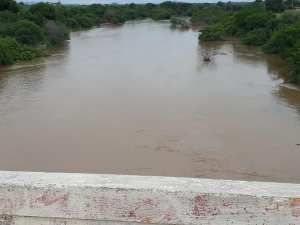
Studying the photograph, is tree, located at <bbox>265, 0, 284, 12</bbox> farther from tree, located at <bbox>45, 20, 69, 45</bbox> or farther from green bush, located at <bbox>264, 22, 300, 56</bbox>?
tree, located at <bbox>45, 20, 69, 45</bbox>

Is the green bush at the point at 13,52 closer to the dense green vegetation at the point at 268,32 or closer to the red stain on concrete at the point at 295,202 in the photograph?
the dense green vegetation at the point at 268,32

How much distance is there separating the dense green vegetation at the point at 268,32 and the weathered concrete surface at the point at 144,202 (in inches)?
711

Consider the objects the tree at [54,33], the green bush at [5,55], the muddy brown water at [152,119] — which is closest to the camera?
the muddy brown water at [152,119]

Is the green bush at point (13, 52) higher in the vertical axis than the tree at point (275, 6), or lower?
lower

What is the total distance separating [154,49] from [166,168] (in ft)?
70.5

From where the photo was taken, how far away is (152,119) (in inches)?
553

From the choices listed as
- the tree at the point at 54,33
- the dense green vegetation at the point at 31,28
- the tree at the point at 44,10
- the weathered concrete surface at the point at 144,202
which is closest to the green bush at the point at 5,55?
the dense green vegetation at the point at 31,28

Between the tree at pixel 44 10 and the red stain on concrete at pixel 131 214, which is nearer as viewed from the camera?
the red stain on concrete at pixel 131 214

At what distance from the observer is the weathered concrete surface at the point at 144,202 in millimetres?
2186

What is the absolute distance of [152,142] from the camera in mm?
11906

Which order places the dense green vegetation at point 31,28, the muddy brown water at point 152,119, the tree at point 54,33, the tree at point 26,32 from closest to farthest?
the muddy brown water at point 152,119 < the dense green vegetation at point 31,28 < the tree at point 26,32 < the tree at point 54,33

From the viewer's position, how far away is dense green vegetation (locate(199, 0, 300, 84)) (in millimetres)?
23188

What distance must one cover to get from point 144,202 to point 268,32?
3268cm

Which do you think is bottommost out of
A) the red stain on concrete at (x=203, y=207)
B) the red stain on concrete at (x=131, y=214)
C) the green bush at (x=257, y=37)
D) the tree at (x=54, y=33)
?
the green bush at (x=257, y=37)
